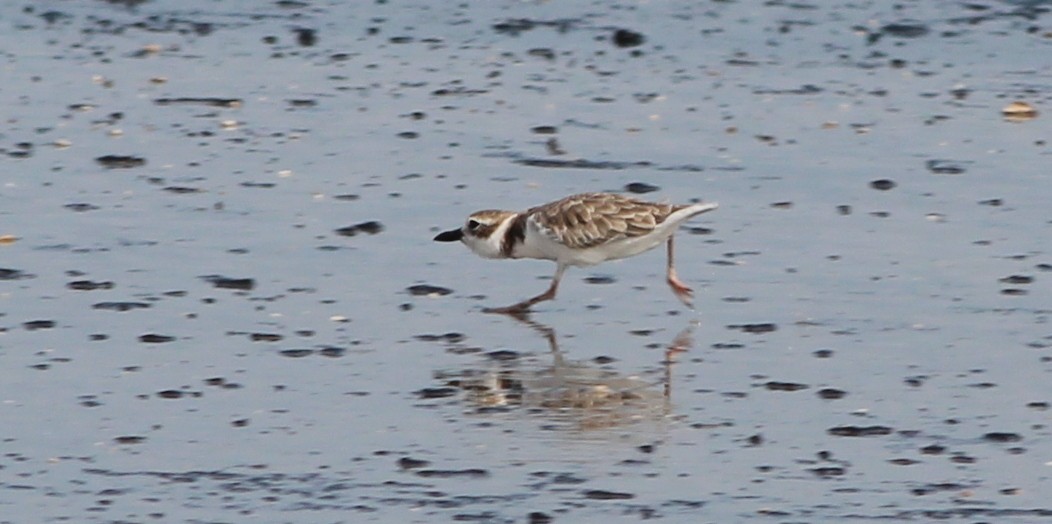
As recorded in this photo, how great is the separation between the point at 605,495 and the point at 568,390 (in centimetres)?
150

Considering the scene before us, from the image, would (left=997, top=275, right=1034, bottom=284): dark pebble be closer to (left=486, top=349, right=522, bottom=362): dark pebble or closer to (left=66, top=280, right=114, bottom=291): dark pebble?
(left=486, top=349, right=522, bottom=362): dark pebble

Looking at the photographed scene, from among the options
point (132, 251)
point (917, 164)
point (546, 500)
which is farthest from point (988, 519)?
point (917, 164)

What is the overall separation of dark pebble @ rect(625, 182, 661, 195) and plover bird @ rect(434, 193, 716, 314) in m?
1.85

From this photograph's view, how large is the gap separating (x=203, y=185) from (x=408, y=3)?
7.63 m

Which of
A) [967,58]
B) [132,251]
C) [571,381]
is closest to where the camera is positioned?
[571,381]

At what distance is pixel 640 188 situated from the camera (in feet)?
42.0

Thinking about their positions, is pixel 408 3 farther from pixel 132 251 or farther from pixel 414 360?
pixel 414 360

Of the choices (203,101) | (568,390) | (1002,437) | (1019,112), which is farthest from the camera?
(203,101)

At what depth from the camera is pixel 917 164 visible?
44.1 feet

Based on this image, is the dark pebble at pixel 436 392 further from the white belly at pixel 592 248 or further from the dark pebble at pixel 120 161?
the dark pebble at pixel 120 161

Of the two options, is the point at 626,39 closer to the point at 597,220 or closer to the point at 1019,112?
the point at 1019,112

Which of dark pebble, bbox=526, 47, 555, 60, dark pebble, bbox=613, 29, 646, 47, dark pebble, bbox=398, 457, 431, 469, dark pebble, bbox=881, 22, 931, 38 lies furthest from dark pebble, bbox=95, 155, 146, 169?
dark pebble, bbox=881, 22, 931, 38

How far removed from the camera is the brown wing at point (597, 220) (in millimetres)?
10539

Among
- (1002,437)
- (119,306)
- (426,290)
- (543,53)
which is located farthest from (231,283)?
(543,53)
